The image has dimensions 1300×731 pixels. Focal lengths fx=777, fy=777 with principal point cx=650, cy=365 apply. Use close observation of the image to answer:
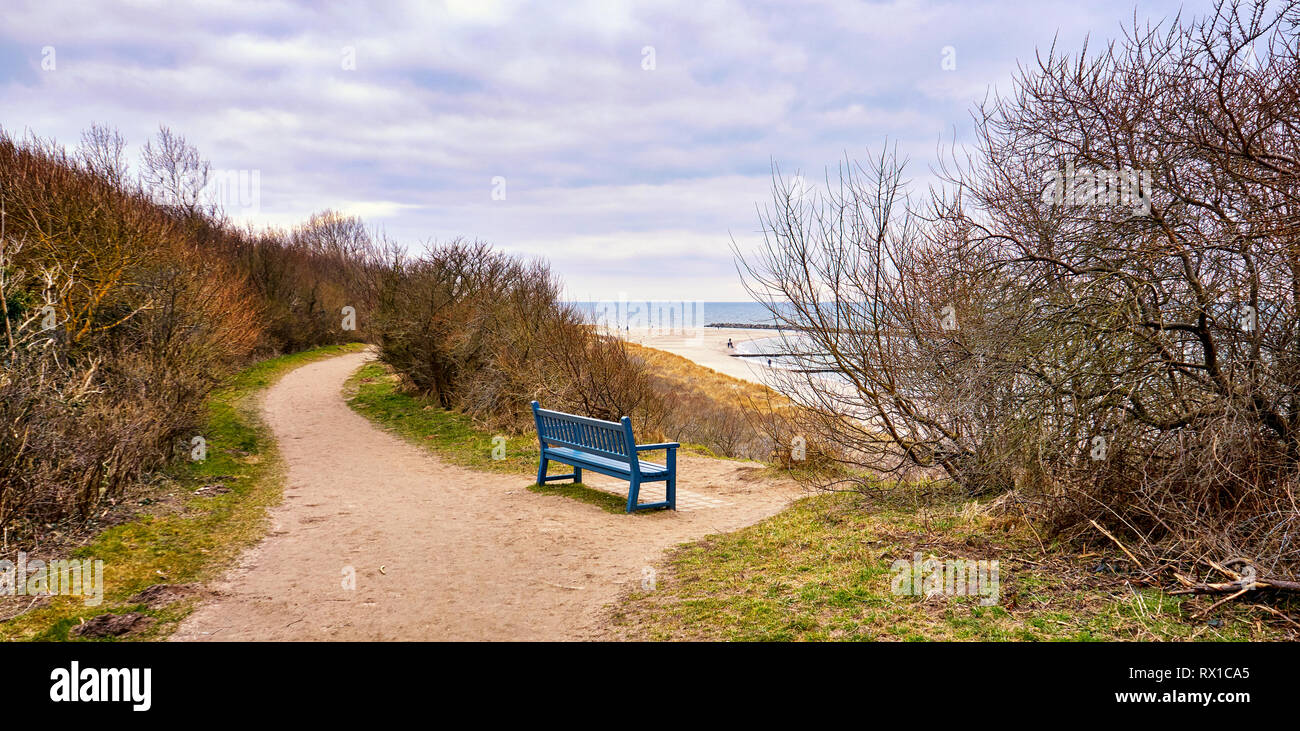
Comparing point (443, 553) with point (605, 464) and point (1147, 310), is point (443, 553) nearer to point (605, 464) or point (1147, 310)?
point (605, 464)

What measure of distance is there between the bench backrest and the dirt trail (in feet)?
2.43

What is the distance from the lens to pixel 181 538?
7.50m

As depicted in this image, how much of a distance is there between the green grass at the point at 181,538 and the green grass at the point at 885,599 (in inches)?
137

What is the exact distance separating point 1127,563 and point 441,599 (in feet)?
15.6

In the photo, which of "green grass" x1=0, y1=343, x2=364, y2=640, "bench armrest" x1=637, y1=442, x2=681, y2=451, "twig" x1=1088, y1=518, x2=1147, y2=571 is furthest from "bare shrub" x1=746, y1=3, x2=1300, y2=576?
"green grass" x1=0, y1=343, x2=364, y2=640

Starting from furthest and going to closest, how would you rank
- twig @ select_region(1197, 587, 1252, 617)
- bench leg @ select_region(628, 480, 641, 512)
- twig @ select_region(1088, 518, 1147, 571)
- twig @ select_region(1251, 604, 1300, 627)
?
bench leg @ select_region(628, 480, 641, 512) < twig @ select_region(1088, 518, 1147, 571) < twig @ select_region(1197, 587, 1252, 617) < twig @ select_region(1251, 604, 1300, 627)

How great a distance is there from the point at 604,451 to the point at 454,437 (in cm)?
728

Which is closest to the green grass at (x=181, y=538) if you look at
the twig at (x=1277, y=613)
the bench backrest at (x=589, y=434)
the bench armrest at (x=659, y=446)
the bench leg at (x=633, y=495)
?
the bench backrest at (x=589, y=434)

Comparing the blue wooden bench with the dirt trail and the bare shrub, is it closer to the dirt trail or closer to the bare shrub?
the dirt trail

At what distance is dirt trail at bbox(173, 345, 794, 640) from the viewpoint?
5.24 meters
